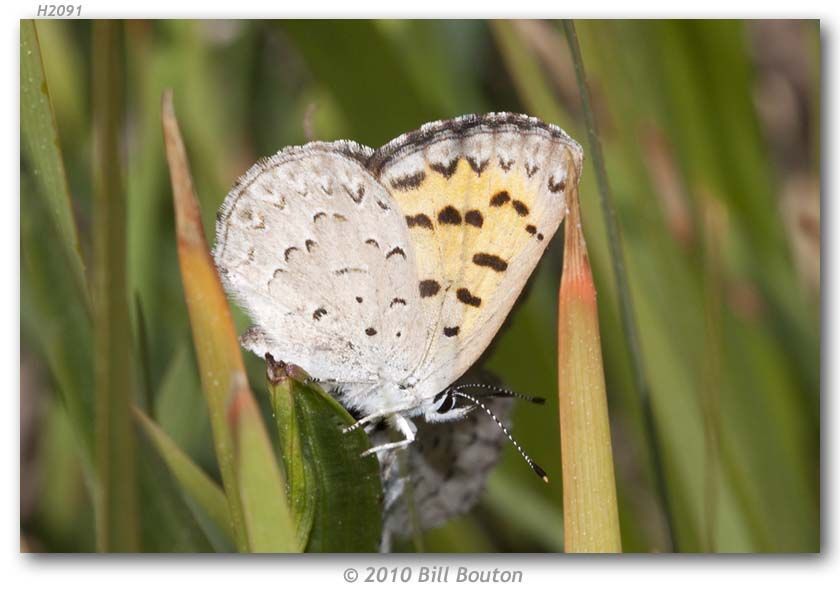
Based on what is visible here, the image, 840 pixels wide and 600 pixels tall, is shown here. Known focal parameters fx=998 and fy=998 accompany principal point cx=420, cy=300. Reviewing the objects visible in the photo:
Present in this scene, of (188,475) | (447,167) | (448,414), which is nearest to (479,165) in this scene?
(447,167)

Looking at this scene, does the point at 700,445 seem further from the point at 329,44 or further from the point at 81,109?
the point at 81,109

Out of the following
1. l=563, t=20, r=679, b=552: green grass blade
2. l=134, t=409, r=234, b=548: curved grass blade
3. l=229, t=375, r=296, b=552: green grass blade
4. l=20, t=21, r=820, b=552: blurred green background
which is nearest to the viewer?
l=229, t=375, r=296, b=552: green grass blade

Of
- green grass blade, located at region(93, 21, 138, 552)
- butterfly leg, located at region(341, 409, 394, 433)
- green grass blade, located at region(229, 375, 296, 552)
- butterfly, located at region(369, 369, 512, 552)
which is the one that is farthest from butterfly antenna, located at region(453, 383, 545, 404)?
green grass blade, located at region(93, 21, 138, 552)

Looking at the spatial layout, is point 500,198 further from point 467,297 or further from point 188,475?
point 188,475

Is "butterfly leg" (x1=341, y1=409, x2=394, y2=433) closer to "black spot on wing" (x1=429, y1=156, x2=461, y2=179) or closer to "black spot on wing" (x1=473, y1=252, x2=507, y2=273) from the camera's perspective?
"black spot on wing" (x1=473, y1=252, x2=507, y2=273)

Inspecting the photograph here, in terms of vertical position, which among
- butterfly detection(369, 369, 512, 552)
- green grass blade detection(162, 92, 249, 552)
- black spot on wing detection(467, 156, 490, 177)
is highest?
black spot on wing detection(467, 156, 490, 177)

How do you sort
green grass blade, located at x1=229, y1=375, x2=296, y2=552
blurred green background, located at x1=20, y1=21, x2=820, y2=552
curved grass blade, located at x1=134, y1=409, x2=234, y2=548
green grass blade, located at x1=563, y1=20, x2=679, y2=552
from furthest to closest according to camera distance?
blurred green background, located at x1=20, y1=21, x2=820, y2=552 → green grass blade, located at x1=563, y1=20, x2=679, y2=552 → curved grass blade, located at x1=134, y1=409, x2=234, y2=548 → green grass blade, located at x1=229, y1=375, x2=296, y2=552

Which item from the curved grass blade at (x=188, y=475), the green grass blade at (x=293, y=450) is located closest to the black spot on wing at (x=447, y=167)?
the green grass blade at (x=293, y=450)
